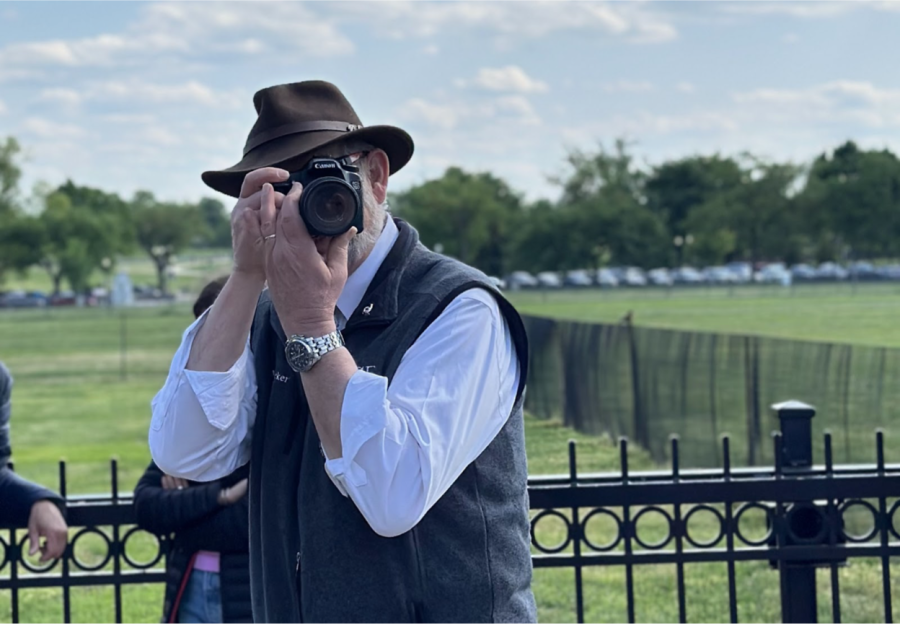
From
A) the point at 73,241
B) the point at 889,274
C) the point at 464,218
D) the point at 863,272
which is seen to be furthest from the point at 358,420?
the point at 73,241

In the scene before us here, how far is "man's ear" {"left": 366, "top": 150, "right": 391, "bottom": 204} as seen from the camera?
2.17 m

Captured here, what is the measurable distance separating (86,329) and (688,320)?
33580 mm

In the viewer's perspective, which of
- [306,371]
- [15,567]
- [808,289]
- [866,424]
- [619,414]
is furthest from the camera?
[808,289]

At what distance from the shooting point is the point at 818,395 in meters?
8.87

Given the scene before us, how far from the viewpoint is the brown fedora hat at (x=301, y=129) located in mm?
2113

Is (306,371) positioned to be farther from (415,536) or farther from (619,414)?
(619,414)

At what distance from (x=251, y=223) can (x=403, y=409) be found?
0.44 meters

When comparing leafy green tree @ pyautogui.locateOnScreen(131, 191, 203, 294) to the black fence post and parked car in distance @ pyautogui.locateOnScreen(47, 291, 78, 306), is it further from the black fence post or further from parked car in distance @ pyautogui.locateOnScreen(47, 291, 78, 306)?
the black fence post

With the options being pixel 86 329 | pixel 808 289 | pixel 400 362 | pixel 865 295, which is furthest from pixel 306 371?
pixel 86 329

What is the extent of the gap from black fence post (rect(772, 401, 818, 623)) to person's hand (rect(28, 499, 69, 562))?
222cm

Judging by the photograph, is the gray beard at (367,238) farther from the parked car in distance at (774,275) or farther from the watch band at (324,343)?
the parked car in distance at (774,275)

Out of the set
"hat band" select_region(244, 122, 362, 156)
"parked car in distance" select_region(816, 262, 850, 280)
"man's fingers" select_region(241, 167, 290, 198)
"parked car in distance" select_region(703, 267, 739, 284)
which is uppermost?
"parked car in distance" select_region(703, 267, 739, 284)

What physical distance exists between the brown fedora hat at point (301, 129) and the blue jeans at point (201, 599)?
4.42 feet

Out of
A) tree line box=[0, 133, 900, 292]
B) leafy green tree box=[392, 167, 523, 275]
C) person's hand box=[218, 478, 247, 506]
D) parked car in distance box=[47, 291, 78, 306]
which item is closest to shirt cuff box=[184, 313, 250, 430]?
person's hand box=[218, 478, 247, 506]
